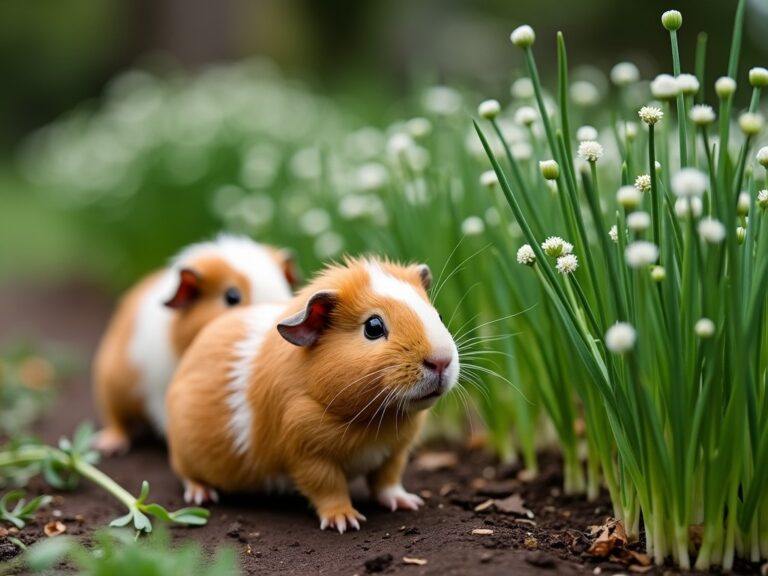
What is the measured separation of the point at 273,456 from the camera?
297cm

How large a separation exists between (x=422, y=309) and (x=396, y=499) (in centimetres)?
82

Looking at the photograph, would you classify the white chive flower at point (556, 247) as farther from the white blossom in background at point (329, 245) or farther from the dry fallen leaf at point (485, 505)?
the white blossom in background at point (329, 245)

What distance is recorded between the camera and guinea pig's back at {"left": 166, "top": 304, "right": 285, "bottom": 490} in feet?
10.0

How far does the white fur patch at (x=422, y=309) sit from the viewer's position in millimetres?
2555

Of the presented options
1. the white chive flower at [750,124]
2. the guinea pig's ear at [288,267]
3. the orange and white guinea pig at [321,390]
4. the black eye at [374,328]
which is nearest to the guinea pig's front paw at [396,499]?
the orange and white guinea pig at [321,390]

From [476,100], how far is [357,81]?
609 centimetres

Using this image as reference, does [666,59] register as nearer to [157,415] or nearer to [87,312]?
[87,312]

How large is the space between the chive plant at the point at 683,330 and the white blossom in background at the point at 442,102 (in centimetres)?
160

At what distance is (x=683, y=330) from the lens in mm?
2307

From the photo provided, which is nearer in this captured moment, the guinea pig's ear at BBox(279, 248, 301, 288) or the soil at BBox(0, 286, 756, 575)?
the soil at BBox(0, 286, 756, 575)

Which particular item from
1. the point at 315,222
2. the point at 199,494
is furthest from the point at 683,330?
the point at 315,222

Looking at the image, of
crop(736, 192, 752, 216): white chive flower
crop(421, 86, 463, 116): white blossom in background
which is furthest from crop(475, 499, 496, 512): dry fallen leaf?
crop(421, 86, 463, 116): white blossom in background

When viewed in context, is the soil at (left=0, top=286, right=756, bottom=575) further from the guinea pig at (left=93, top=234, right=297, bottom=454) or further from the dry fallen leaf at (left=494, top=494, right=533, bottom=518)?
the guinea pig at (left=93, top=234, right=297, bottom=454)

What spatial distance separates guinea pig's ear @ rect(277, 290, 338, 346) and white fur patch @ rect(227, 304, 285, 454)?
404 millimetres
